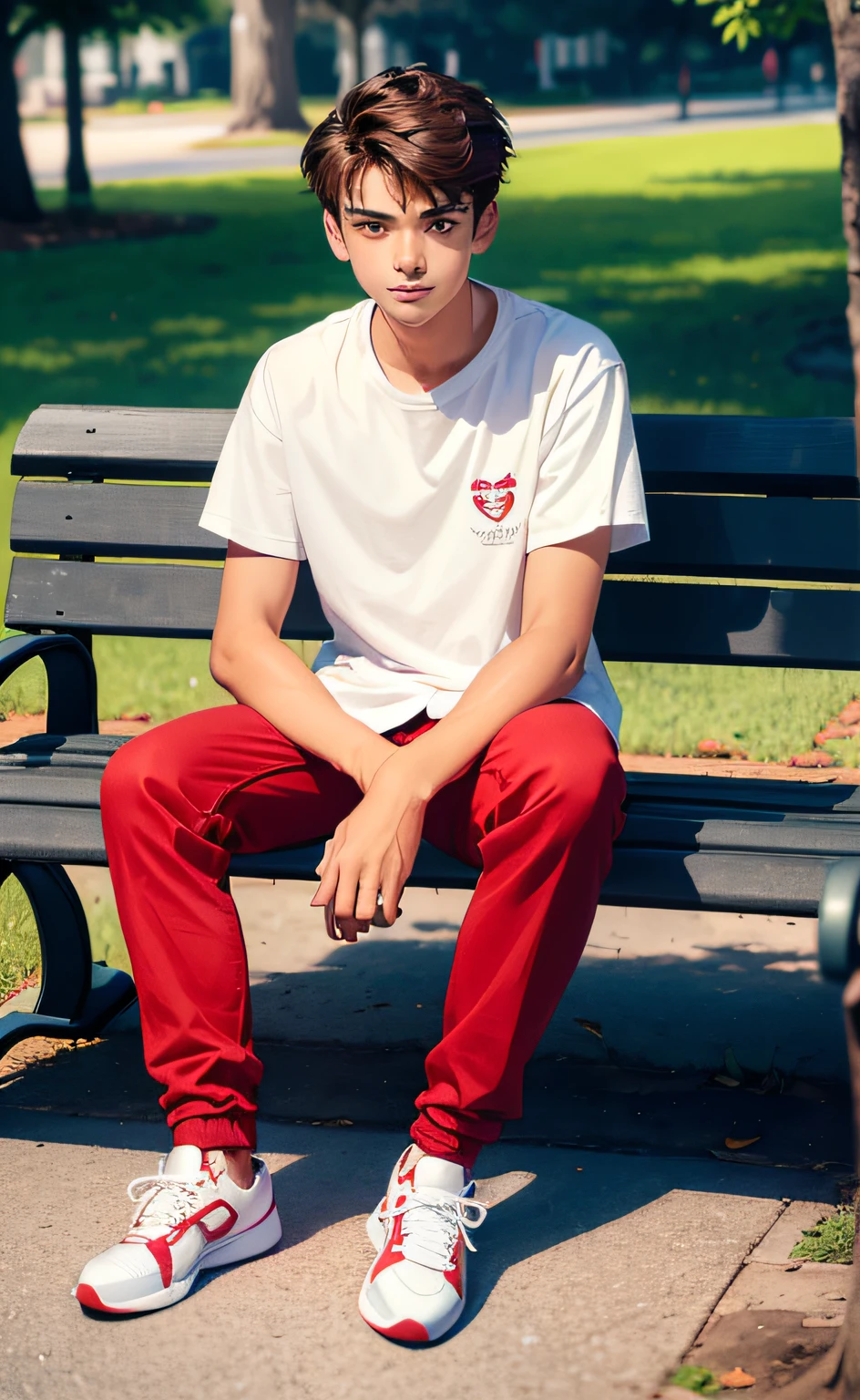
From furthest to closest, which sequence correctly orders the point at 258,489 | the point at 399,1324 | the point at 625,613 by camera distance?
the point at 625,613, the point at 258,489, the point at 399,1324

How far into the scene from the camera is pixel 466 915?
2887 millimetres

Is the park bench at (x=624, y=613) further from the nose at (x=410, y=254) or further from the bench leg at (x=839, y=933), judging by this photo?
the nose at (x=410, y=254)

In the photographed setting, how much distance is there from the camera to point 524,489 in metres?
3.29

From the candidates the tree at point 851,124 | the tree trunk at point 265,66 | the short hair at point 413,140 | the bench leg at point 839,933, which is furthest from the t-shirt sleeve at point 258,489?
the tree trunk at point 265,66

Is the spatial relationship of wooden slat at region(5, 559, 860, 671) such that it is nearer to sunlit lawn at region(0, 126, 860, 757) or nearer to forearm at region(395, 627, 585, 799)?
forearm at region(395, 627, 585, 799)

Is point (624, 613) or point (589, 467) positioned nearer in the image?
point (589, 467)

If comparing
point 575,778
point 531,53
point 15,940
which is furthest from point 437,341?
point 531,53

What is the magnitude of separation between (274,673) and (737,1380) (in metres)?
1.46

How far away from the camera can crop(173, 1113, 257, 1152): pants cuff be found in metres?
2.95

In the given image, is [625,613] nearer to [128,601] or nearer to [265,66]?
[128,601]

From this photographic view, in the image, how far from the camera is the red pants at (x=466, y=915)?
2.88m

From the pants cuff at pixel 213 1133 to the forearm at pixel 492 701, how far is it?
632 millimetres

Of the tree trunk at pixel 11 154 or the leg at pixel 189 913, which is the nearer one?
the leg at pixel 189 913

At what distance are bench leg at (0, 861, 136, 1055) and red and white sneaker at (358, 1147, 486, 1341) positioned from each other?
47.0 inches
